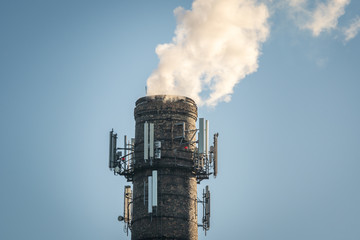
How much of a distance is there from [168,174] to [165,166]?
0.70 metres

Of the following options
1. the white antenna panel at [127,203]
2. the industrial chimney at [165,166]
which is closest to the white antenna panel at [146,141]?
the industrial chimney at [165,166]

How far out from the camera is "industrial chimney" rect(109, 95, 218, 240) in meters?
82.1

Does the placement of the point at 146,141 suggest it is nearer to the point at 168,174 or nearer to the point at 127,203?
the point at 168,174

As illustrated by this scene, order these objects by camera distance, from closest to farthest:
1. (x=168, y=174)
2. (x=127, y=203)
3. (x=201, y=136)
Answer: (x=201, y=136) → (x=168, y=174) → (x=127, y=203)

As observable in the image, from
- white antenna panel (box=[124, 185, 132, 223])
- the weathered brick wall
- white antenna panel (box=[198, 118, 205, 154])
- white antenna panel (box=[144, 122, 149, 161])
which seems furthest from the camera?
white antenna panel (box=[124, 185, 132, 223])

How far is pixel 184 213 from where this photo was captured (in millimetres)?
82812

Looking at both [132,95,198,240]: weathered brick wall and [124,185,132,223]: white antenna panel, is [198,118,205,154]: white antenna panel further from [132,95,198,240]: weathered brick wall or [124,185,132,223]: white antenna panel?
[124,185,132,223]: white antenna panel

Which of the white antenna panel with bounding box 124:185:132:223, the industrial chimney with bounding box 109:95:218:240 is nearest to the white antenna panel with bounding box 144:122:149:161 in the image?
the industrial chimney with bounding box 109:95:218:240

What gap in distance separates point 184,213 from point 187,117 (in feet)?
26.5

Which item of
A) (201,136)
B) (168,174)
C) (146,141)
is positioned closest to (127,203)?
(168,174)

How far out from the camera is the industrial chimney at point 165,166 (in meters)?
82.1

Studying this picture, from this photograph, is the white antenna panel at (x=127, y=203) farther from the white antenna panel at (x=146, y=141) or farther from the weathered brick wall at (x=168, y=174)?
the white antenna panel at (x=146, y=141)

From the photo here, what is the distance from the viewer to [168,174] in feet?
273

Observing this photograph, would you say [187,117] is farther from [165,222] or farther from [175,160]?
[165,222]
